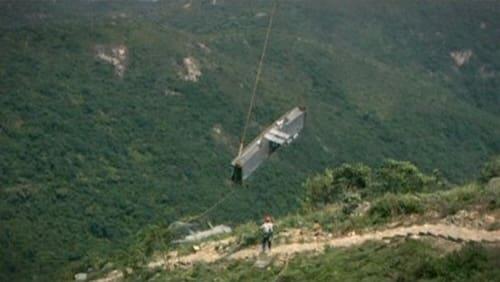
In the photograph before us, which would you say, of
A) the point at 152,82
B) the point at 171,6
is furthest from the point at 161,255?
the point at 171,6

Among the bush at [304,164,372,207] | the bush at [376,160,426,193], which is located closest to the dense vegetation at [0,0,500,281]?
the bush at [376,160,426,193]

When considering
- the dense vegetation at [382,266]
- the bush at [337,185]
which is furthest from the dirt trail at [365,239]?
the bush at [337,185]

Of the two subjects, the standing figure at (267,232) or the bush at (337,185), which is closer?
the standing figure at (267,232)

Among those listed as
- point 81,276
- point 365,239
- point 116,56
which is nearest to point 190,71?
point 116,56

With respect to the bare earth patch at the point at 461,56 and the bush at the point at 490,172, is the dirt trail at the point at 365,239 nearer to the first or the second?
the bush at the point at 490,172

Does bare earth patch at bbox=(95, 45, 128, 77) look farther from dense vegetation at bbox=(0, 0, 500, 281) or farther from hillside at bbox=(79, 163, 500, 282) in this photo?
hillside at bbox=(79, 163, 500, 282)

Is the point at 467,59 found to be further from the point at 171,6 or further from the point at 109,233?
the point at 109,233

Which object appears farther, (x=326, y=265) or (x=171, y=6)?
(x=171, y=6)

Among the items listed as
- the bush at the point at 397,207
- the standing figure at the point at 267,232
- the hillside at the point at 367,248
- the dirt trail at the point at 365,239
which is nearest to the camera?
the hillside at the point at 367,248
